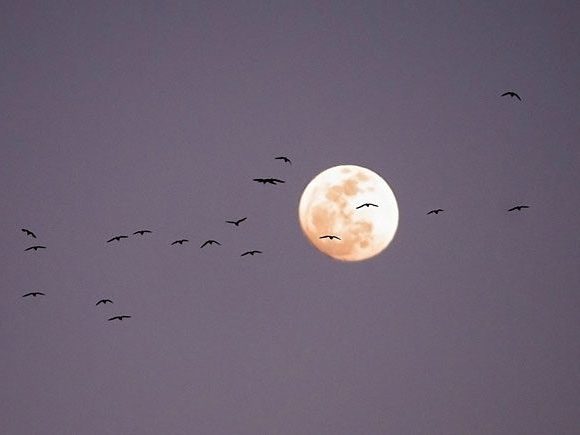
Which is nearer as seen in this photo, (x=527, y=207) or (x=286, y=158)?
(x=286, y=158)

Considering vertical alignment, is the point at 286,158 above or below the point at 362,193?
below

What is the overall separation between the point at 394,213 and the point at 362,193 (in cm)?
402

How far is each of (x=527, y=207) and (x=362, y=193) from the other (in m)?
11.8

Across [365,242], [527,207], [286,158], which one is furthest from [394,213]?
[286,158]

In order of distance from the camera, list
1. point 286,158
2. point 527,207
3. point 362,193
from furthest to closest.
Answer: point 362,193 < point 527,207 < point 286,158

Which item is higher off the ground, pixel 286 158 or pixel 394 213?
pixel 394 213

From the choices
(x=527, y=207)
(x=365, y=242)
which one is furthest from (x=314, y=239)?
(x=527, y=207)

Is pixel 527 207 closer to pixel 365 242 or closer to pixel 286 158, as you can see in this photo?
pixel 365 242

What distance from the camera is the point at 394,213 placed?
7294 cm

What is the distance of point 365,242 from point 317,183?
19.0 feet

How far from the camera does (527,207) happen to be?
6462cm

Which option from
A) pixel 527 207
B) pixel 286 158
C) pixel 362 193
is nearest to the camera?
pixel 286 158

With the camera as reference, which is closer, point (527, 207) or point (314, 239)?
point (527, 207)

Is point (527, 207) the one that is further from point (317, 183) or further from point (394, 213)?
point (317, 183)
